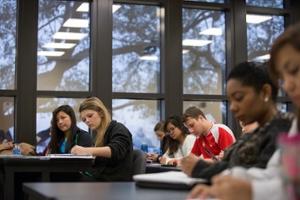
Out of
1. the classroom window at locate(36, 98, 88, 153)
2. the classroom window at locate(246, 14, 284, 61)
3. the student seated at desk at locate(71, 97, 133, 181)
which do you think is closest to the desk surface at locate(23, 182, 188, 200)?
the student seated at desk at locate(71, 97, 133, 181)

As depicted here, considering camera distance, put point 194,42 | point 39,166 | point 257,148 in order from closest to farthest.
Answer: point 257,148, point 39,166, point 194,42

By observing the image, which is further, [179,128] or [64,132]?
[179,128]

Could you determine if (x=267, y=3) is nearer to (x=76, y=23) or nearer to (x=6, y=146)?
(x=76, y=23)

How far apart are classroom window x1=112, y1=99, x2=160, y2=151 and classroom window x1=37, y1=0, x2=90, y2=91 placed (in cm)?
49

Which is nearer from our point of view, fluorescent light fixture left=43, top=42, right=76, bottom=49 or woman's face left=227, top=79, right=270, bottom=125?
woman's face left=227, top=79, right=270, bottom=125

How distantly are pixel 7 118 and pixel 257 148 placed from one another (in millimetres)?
4665

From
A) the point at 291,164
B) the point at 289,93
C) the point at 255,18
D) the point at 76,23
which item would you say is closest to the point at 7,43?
the point at 76,23

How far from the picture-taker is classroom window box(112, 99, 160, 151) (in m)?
5.78

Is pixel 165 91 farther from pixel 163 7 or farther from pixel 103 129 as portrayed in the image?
pixel 103 129

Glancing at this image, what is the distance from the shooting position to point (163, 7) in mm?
6004

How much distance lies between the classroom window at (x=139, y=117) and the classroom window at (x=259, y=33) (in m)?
1.60

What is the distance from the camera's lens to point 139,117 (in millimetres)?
5863

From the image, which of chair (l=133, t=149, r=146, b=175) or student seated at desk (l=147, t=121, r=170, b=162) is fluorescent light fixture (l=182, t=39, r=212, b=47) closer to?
student seated at desk (l=147, t=121, r=170, b=162)

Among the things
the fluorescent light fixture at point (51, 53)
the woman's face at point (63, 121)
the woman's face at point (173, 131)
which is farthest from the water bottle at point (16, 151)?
the woman's face at point (173, 131)
